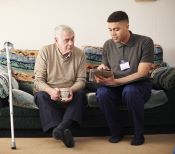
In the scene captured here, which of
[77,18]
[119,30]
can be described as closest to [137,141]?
[119,30]

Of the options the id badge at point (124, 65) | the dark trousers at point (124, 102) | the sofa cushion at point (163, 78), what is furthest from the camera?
the sofa cushion at point (163, 78)

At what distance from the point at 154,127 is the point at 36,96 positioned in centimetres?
114

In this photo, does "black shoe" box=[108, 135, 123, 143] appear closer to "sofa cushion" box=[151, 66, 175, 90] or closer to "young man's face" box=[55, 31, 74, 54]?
"sofa cushion" box=[151, 66, 175, 90]

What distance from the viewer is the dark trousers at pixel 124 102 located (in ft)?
9.56

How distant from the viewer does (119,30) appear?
3.06 metres

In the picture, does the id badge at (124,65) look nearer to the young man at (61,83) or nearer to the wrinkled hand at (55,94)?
the young man at (61,83)

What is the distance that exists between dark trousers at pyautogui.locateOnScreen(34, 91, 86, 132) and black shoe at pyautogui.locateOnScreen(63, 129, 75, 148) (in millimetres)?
160

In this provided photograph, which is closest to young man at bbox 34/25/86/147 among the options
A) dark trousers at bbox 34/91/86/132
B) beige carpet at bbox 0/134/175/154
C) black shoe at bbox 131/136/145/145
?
dark trousers at bbox 34/91/86/132

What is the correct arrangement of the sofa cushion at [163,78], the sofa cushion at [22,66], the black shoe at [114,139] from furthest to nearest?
the sofa cushion at [22,66]
the sofa cushion at [163,78]
the black shoe at [114,139]

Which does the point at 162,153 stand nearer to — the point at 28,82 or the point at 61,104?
the point at 61,104

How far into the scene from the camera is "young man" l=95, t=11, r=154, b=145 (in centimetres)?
293

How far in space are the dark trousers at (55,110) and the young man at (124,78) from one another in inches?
7.1

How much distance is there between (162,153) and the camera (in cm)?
273

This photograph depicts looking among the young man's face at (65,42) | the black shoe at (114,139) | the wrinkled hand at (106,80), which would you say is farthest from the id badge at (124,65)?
the black shoe at (114,139)
